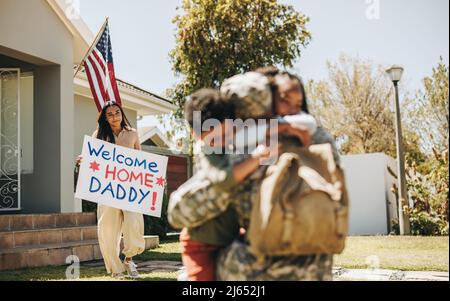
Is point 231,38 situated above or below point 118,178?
above

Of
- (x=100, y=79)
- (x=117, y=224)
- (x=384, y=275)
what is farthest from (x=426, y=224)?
(x=117, y=224)

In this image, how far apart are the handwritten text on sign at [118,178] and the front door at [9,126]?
343 cm

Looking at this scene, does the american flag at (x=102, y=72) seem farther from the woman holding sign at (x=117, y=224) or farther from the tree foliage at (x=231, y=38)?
the tree foliage at (x=231, y=38)

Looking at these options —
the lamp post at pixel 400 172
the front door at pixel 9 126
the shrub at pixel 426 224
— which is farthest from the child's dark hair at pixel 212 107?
the shrub at pixel 426 224

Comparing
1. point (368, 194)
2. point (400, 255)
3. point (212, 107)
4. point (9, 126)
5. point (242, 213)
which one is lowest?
point (400, 255)

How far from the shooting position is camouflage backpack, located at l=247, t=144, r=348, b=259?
1520mm

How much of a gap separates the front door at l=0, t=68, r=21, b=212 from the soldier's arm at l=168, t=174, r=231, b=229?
6763 millimetres

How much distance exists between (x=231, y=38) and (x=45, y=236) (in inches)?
314

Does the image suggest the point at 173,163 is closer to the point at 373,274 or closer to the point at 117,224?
the point at 117,224

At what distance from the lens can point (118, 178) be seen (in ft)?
16.3

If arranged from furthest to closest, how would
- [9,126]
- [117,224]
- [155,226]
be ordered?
[155,226]
[9,126]
[117,224]

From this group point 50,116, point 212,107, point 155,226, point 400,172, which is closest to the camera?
point 212,107

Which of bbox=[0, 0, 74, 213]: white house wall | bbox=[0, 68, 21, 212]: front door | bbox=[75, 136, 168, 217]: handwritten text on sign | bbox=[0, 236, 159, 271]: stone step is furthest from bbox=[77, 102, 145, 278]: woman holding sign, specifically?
bbox=[0, 68, 21, 212]: front door
